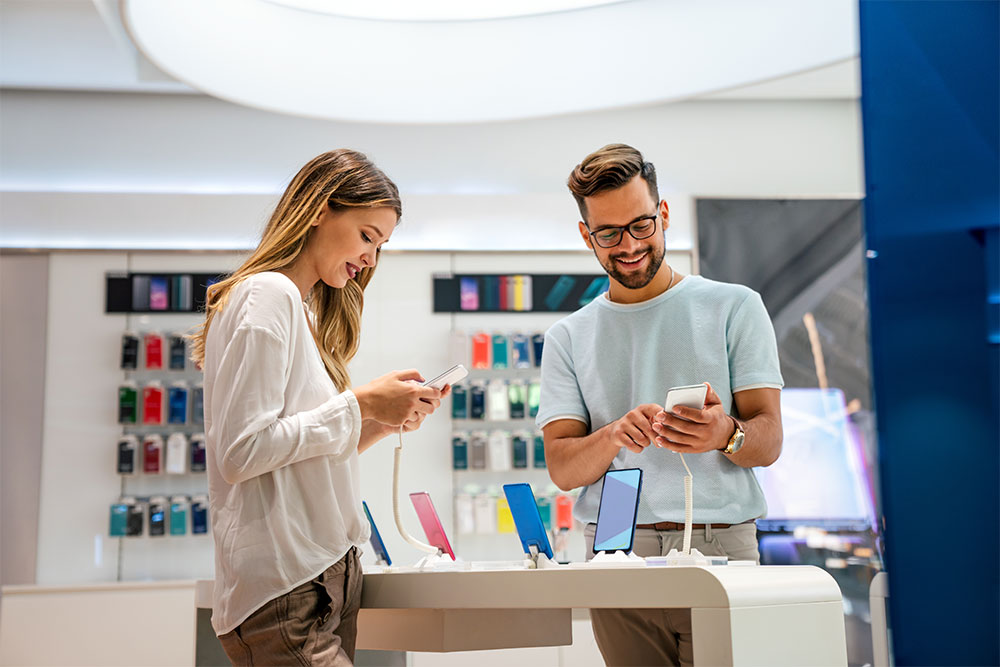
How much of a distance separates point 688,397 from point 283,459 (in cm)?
72

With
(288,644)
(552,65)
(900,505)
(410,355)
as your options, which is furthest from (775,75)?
(288,644)

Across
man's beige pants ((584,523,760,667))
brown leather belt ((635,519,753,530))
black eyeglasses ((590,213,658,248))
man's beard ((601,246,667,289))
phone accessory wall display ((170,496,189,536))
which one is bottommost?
phone accessory wall display ((170,496,189,536))

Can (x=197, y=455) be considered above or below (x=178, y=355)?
below

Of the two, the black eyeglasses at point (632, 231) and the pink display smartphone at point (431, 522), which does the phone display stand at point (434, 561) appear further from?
the black eyeglasses at point (632, 231)

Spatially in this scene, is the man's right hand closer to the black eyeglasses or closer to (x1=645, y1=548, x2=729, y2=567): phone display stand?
(x1=645, y1=548, x2=729, y2=567): phone display stand

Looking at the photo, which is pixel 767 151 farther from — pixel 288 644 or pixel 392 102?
pixel 288 644

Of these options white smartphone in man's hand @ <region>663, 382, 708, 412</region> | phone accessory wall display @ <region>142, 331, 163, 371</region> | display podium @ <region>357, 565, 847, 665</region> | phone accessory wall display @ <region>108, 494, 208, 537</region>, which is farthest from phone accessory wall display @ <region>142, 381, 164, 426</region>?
white smartphone in man's hand @ <region>663, 382, 708, 412</region>

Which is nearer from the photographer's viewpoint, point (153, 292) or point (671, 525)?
point (671, 525)

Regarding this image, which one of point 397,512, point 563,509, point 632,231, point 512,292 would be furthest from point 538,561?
point 512,292

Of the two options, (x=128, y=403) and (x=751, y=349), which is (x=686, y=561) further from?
(x=128, y=403)

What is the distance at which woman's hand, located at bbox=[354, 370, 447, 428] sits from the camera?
157cm

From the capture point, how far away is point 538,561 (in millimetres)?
1502

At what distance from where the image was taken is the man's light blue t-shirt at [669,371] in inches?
73.8

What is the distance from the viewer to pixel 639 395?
199 centimetres
